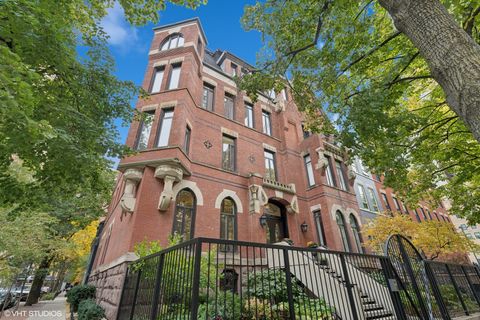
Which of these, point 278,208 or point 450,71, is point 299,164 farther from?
point 450,71

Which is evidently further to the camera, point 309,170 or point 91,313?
point 309,170

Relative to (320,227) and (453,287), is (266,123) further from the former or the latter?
(453,287)

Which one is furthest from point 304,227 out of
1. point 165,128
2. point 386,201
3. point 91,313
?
point 386,201

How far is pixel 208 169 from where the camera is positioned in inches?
480

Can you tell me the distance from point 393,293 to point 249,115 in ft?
43.6

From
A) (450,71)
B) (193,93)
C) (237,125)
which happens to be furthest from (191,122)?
(450,71)

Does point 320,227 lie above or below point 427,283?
above

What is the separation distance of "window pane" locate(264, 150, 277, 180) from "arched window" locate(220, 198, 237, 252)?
3675 millimetres

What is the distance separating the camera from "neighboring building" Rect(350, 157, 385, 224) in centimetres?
1945

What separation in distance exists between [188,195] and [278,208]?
6.22 m

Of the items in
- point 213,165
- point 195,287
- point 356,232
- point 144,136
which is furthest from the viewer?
point 356,232

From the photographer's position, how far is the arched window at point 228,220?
11508 millimetres

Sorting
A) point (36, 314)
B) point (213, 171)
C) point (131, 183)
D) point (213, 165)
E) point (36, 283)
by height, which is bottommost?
point (36, 314)

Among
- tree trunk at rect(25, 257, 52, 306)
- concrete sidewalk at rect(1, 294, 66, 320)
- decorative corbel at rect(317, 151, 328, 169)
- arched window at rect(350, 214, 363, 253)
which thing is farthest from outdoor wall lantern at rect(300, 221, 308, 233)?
tree trunk at rect(25, 257, 52, 306)
